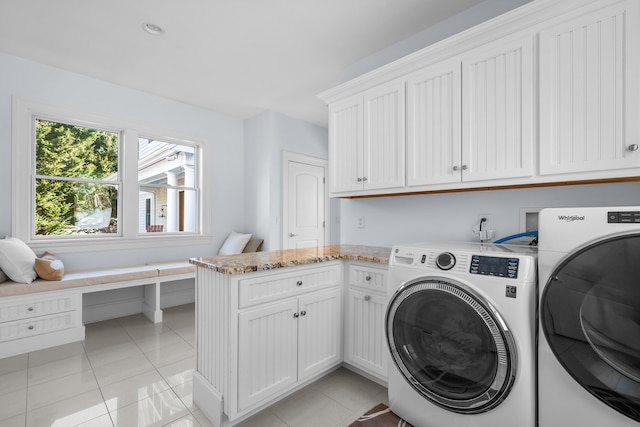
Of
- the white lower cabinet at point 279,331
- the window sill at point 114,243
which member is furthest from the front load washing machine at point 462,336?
the window sill at point 114,243

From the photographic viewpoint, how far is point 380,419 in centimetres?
164

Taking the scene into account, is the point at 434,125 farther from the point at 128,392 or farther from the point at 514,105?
the point at 128,392

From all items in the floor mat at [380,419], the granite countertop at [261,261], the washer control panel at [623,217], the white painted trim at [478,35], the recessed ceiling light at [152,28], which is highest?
the recessed ceiling light at [152,28]

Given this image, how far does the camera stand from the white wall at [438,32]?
205cm

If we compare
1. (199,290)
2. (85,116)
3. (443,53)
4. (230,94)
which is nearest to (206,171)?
(230,94)

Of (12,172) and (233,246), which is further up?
(12,172)

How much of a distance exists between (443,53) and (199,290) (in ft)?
7.07

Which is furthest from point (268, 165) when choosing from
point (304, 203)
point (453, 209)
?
point (453, 209)

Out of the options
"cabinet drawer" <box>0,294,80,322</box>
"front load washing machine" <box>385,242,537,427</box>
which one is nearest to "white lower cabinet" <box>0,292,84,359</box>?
"cabinet drawer" <box>0,294,80,322</box>

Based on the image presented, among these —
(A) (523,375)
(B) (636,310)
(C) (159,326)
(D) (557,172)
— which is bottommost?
(C) (159,326)

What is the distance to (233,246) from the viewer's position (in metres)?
4.02

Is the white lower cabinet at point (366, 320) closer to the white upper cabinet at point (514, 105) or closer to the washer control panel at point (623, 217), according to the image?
the white upper cabinet at point (514, 105)

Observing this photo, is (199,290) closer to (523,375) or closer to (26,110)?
(523,375)

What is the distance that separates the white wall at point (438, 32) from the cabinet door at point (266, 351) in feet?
7.44
